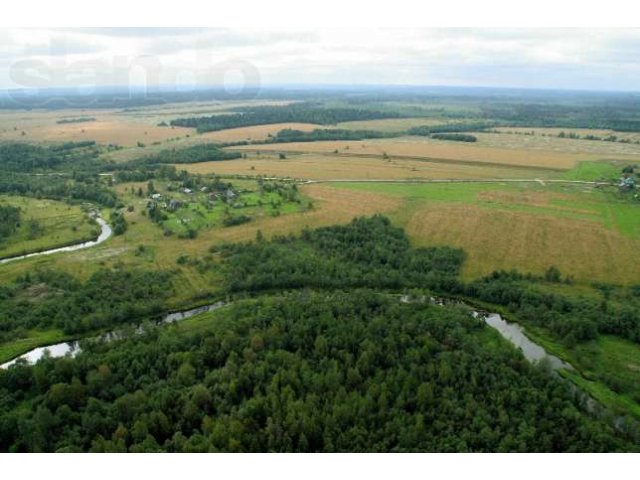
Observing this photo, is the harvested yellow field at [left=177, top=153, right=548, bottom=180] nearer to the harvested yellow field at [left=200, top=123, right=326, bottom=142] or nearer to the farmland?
the farmland

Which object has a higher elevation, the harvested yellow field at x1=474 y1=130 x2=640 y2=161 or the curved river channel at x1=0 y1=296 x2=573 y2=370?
the harvested yellow field at x1=474 y1=130 x2=640 y2=161

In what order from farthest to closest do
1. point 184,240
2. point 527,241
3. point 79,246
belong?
point 184,240 < point 79,246 < point 527,241

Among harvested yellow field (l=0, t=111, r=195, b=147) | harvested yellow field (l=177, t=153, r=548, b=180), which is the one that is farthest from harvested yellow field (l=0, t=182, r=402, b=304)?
harvested yellow field (l=0, t=111, r=195, b=147)

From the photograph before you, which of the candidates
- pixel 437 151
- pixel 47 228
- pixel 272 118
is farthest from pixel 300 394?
pixel 272 118

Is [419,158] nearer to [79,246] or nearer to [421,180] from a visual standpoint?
[421,180]

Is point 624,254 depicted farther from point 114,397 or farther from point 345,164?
point 345,164

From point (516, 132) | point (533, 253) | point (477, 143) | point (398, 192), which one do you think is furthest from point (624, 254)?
point (516, 132)
